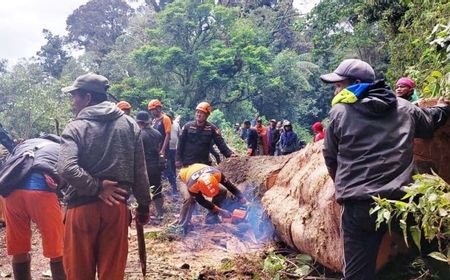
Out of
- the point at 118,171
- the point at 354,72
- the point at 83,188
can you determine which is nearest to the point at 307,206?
the point at 354,72

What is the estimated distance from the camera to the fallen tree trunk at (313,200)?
3600 mm

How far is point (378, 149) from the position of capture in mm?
2867

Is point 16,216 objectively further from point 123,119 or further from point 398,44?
point 398,44

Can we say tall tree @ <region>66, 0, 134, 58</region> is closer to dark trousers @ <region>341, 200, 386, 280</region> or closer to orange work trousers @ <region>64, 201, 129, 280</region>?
orange work trousers @ <region>64, 201, 129, 280</region>

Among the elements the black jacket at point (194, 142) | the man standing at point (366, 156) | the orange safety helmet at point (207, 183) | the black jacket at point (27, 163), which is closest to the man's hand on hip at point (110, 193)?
the black jacket at point (27, 163)

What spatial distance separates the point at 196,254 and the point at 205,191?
95 cm

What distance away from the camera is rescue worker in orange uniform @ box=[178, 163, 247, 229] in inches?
253

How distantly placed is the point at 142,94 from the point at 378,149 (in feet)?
73.6

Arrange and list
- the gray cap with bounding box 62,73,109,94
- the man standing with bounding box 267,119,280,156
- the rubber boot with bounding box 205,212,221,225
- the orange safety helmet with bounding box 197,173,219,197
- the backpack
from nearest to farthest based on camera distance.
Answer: the gray cap with bounding box 62,73,109,94, the backpack, the orange safety helmet with bounding box 197,173,219,197, the rubber boot with bounding box 205,212,221,225, the man standing with bounding box 267,119,280,156

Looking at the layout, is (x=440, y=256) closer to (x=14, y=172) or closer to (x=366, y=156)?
(x=366, y=156)

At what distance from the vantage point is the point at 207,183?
641 centimetres

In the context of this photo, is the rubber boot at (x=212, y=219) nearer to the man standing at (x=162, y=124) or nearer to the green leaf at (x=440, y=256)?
the man standing at (x=162, y=124)

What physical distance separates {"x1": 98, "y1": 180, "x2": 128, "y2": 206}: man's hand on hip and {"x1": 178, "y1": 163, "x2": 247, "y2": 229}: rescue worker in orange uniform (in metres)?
2.92

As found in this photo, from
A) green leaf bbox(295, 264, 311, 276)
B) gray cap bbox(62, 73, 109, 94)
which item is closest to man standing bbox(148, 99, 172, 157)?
green leaf bbox(295, 264, 311, 276)
